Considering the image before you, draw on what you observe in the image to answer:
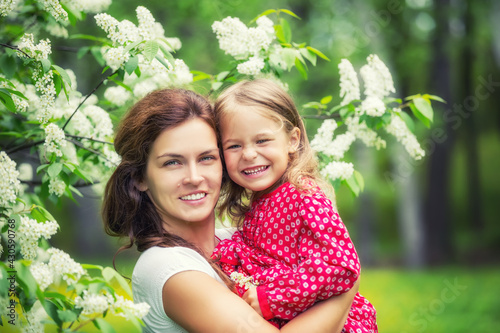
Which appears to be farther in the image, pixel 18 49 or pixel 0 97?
pixel 18 49

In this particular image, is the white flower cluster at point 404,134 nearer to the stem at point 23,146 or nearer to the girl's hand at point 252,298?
the girl's hand at point 252,298

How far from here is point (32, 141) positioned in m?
3.30

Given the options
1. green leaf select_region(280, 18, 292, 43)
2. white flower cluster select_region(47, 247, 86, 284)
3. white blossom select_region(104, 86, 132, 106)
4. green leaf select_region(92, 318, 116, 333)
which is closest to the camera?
green leaf select_region(92, 318, 116, 333)

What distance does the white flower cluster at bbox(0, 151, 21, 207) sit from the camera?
209 centimetres

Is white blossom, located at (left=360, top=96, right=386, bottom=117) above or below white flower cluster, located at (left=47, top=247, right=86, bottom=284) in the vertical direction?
above

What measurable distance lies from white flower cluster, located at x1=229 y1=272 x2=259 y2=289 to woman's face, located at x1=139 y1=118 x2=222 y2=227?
0.29 m

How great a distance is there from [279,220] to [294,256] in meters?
0.18

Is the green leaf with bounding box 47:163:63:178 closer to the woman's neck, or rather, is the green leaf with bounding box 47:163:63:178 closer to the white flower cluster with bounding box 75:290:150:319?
the woman's neck

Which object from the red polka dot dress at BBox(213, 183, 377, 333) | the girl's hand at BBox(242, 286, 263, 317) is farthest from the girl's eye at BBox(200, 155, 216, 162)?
the girl's hand at BBox(242, 286, 263, 317)

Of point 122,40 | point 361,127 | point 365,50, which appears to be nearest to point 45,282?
point 122,40

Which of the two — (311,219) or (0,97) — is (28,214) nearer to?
(0,97)

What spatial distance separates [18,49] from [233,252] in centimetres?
130

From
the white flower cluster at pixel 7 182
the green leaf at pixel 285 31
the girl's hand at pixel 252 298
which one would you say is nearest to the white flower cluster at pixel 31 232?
the white flower cluster at pixel 7 182

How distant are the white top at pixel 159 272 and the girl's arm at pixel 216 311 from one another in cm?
3
